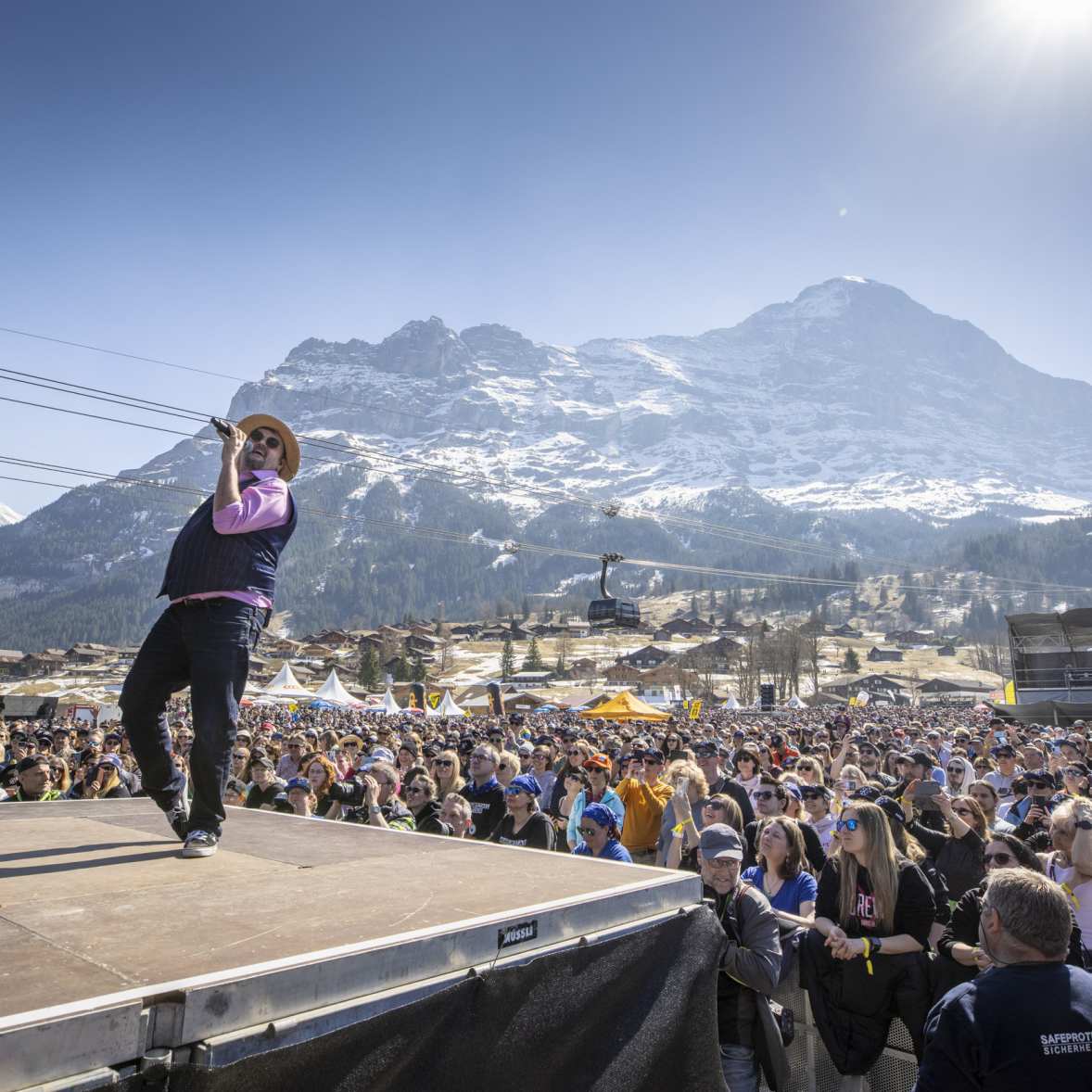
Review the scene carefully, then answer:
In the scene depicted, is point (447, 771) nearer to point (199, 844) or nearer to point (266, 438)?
point (266, 438)

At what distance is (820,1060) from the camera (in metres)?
4.39

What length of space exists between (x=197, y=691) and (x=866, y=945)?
338 centimetres

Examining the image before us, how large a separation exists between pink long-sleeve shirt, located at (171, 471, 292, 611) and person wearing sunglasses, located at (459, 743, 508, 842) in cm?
431

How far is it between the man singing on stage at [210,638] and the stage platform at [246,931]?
0.88ft

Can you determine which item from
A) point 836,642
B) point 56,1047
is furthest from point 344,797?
point 836,642

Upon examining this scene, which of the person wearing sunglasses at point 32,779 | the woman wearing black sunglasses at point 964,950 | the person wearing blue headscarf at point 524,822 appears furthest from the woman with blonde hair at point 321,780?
the woman wearing black sunglasses at point 964,950

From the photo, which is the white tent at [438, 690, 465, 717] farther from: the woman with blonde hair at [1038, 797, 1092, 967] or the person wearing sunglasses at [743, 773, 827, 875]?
the woman with blonde hair at [1038, 797, 1092, 967]

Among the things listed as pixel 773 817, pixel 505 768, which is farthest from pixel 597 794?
pixel 773 817

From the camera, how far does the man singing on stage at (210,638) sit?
10.4 feet

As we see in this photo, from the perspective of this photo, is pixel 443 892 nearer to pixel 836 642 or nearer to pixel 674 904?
pixel 674 904

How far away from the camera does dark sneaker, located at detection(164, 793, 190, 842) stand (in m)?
3.32

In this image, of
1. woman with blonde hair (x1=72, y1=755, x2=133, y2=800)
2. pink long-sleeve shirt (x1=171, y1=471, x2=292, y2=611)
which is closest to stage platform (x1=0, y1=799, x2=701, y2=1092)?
pink long-sleeve shirt (x1=171, y1=471, x2=292, y2=611)

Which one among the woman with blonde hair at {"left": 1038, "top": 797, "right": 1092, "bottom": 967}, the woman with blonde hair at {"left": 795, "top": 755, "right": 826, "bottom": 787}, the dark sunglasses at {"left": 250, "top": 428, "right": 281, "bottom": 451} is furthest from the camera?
the woman with blonde hair at {"left": 795, "top": 755, "right": 826, "bottom": 787}

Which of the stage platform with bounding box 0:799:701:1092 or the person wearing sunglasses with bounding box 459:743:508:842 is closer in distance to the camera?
the stage platform with bounding box 0:799:701:1092
